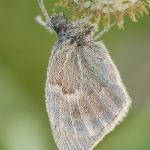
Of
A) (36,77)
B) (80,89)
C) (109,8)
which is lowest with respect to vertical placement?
A: (36,77)

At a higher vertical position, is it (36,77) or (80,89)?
(80,89)

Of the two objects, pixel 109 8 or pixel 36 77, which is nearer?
pixel 109 8

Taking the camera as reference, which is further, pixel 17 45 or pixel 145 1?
pixel 17 45

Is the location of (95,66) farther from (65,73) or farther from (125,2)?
(125,2)

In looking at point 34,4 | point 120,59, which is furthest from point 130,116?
point 34,4

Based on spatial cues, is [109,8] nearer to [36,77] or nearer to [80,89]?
[80,89]

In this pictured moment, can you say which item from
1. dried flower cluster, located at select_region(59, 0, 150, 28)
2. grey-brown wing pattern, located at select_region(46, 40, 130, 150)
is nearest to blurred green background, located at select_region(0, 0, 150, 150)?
grey-brown wing pattern, located at select_region(46, 40, 130, 150)

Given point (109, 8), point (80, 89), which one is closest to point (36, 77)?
point (80, 89)
